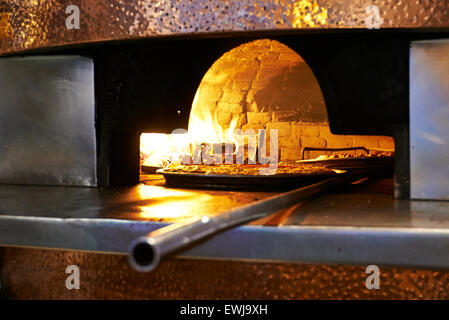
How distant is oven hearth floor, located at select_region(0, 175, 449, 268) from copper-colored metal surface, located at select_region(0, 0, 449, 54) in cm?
54

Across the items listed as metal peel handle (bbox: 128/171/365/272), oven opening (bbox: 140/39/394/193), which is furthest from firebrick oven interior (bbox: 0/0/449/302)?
oven opening (bbox: 140/39/394/193)

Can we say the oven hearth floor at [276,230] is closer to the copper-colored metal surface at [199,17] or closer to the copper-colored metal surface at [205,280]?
the copper-colored metal surface at [205,280]

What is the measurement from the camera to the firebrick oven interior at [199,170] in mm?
913

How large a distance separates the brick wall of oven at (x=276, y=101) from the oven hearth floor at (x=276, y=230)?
7.25 feet

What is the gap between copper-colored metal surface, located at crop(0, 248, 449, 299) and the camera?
3.79 ft

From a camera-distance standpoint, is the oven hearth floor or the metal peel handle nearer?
the metal peel handle

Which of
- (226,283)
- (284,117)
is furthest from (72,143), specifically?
(284,117)

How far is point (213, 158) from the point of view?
3.03 m

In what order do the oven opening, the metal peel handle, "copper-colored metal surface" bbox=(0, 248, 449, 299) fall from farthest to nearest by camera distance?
the oven opening → "copper-colored metal surface" bbox=(0, 248, 449, 299) → the metal peel handle

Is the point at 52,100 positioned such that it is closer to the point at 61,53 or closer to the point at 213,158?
the point at 61,53

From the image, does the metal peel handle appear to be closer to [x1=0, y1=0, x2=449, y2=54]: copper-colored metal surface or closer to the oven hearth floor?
the oven hearth floor

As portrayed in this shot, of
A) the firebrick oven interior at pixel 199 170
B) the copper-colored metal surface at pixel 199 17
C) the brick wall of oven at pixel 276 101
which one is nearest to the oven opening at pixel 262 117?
the brick wall of oven at pixel 276 101

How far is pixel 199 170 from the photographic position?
1.83m
